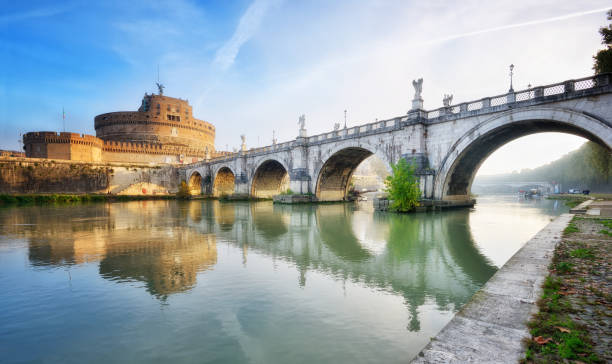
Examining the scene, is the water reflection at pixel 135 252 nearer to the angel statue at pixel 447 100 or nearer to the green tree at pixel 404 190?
the green tree at pixel 404 190

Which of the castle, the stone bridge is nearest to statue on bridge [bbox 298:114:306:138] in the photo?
the stone bridge

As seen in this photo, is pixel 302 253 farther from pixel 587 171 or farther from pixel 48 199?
pixel 587 171

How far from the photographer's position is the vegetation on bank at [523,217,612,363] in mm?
2627

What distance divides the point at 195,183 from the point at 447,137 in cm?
5151

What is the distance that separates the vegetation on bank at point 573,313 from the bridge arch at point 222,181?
46791mm

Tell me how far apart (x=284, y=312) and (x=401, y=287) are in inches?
A: 100

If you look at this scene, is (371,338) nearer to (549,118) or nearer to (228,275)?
(228,275)

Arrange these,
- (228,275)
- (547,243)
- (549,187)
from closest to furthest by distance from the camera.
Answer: (228,275), (547,243), (549,187)

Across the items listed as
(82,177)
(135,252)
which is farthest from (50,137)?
(135,252)

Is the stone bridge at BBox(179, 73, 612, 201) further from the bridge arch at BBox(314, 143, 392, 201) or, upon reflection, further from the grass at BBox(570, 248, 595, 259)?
the grass at BBox(570, 248, 595, 259)

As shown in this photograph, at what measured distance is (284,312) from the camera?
4.93 m

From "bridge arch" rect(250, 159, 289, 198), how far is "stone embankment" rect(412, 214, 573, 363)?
118ft

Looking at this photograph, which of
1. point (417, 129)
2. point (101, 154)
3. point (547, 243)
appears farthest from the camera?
point (101, 154)

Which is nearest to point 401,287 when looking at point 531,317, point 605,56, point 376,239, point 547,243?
point 531,317
